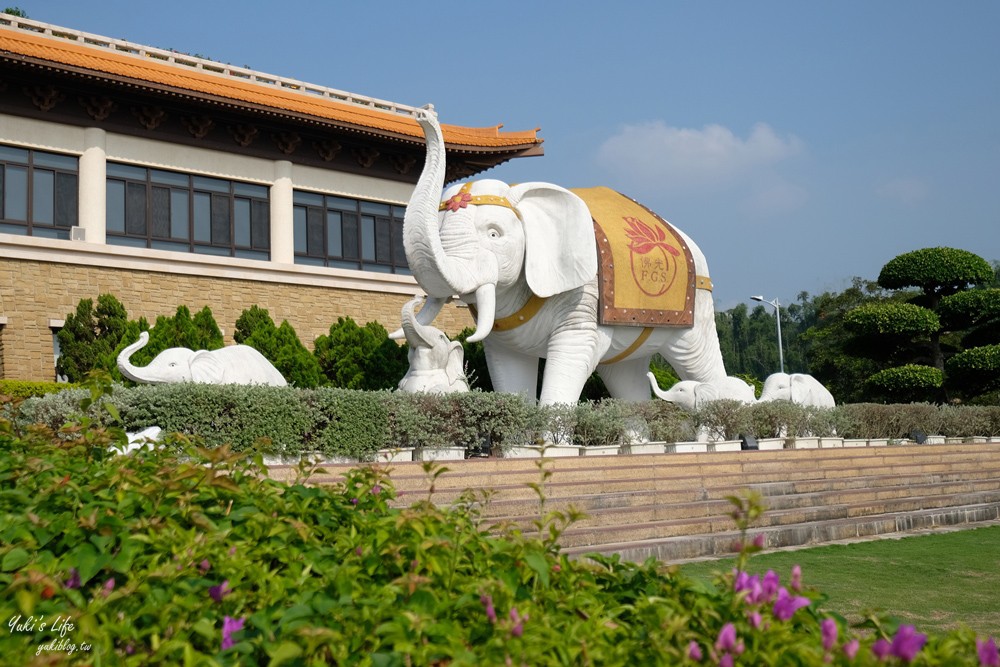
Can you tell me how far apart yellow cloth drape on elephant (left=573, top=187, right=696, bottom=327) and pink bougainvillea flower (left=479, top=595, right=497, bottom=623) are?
28.8 feet

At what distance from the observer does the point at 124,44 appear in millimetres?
16594

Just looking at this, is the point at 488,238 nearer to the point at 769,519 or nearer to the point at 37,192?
the point at 769,519

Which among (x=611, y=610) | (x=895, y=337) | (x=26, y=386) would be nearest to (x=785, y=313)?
(x=895, y=337)

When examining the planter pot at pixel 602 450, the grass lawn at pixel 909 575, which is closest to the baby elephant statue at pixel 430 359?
the planter pot at pixel 602 450

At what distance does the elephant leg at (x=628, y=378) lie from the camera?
1245 cm

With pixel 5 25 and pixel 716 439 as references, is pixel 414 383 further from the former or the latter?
pixel 5 25

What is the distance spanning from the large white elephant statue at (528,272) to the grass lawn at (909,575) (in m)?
4.04

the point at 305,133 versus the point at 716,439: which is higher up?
the point at 305,133

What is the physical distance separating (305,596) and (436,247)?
758 cm

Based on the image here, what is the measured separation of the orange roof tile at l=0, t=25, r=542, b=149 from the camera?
14.6 meters

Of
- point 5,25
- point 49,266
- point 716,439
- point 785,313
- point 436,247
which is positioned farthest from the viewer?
point 785,313

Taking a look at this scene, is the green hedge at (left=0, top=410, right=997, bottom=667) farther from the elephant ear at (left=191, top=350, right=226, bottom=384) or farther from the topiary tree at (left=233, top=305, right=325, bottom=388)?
the topiary tree at (left=233, top=305, right=325, bottom=388)

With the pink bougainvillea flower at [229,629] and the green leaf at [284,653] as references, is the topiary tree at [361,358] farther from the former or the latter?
the green leaf at [284,653]

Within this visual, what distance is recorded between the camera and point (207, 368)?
8.94m
